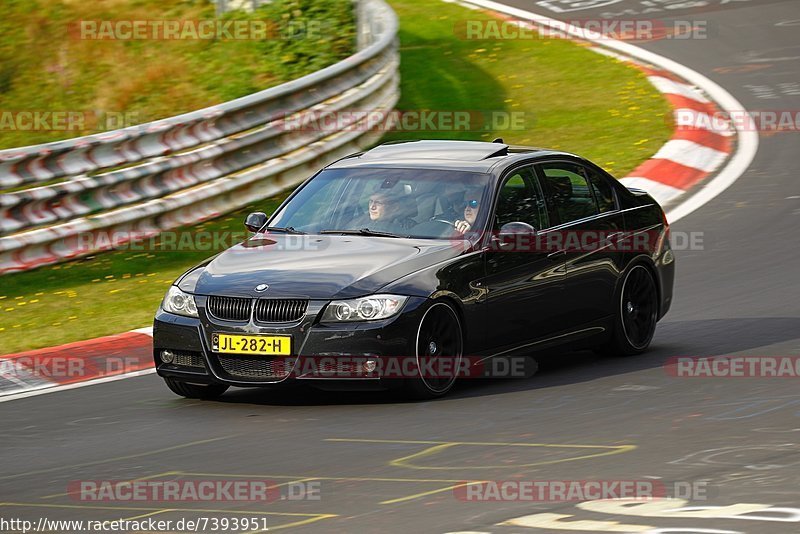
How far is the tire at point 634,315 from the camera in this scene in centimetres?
1007

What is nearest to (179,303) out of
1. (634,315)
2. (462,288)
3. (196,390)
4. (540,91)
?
(196,390)

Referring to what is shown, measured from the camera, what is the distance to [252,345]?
8352mm

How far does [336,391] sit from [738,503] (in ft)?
11.9

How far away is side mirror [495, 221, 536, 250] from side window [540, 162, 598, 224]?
0.54 m

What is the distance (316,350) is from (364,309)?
0.35 meters

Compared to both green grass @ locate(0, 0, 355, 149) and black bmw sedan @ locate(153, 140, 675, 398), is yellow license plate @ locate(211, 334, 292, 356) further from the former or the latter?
green grass @ locate(0, 0, 355, 149)

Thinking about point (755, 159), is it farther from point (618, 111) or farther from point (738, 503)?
point (738, 503)

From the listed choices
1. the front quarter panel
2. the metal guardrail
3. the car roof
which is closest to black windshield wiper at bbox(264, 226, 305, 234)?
the car roof

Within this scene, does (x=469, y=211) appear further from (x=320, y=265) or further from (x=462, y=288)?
(x=320, y=265)

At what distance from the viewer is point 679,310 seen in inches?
450

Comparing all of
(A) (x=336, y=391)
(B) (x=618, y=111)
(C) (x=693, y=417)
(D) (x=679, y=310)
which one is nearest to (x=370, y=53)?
(B) (x=618, y=111)

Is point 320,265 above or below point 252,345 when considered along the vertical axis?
above

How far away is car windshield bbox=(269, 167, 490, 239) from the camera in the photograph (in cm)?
914

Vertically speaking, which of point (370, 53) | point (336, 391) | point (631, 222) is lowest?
point (336, 391)
